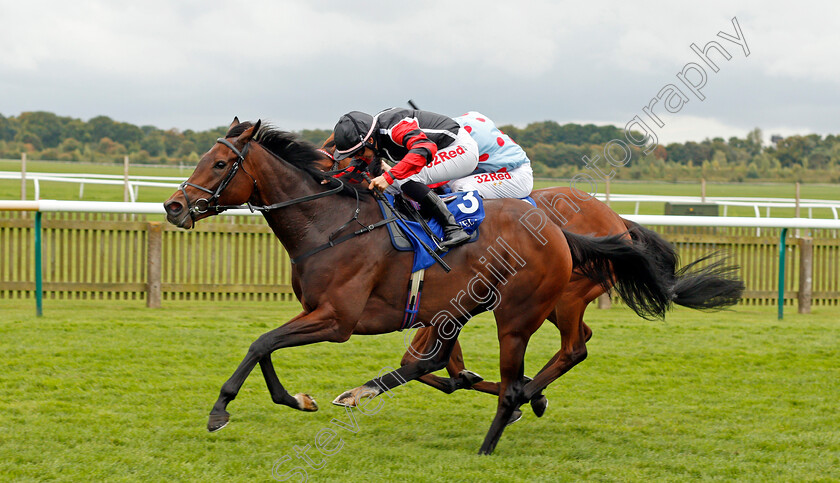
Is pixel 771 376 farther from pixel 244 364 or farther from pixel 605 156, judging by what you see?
pixel 244 364

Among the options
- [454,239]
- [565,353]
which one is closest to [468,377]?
[565,353]

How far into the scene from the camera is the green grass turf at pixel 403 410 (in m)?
3.71

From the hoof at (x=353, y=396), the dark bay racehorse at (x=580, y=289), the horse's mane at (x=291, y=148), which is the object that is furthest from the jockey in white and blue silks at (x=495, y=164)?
the hoof at (x=353, y=396)

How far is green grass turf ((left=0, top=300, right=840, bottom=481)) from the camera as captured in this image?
3.71m

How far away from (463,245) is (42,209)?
4.96m

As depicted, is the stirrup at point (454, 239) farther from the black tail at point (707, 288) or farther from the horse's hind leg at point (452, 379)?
the black tail at point (707, 288)

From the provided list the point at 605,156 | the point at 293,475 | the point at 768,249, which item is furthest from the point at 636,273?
the point at 768,249

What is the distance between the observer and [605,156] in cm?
527

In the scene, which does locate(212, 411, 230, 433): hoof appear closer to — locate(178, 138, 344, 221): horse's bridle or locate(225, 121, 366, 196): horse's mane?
locate(178, 138, 344, 221): horse's bridle

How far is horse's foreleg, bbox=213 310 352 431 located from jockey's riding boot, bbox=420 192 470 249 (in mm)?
688

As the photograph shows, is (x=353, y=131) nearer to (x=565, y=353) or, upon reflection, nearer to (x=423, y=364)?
(x=423, y=364)

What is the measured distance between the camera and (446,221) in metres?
4.16

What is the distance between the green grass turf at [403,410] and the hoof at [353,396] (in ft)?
0.63

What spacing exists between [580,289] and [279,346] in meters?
2.05
